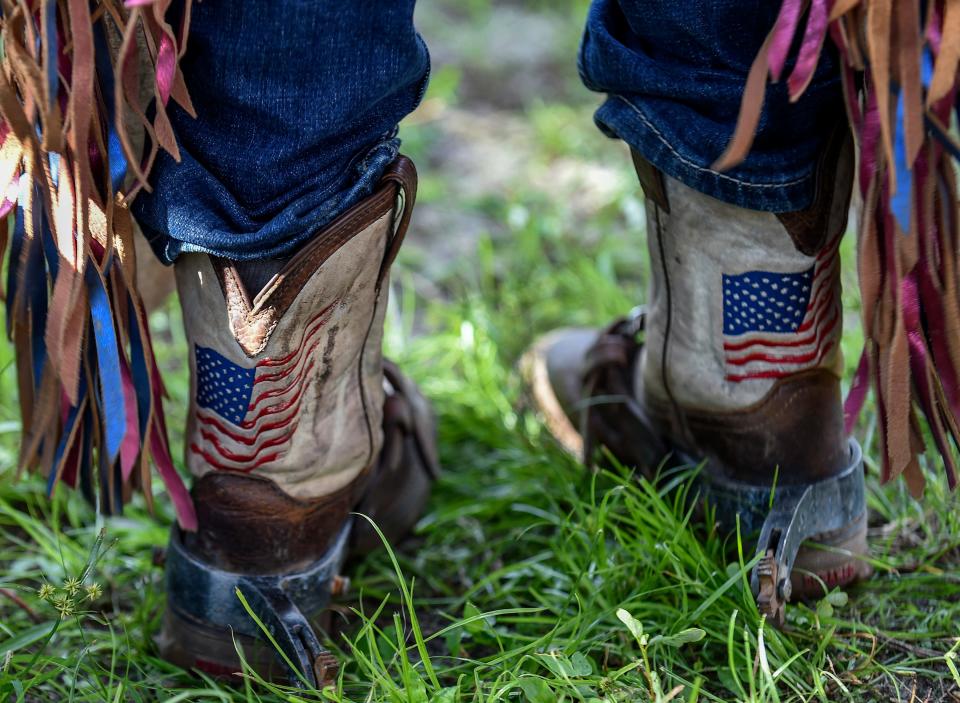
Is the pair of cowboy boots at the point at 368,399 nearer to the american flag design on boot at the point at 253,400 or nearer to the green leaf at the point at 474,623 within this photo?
the american flag design on boot at the point at 253,400

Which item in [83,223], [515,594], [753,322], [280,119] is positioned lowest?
[515,594]

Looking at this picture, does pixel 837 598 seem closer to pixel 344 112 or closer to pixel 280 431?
pixel 280 431

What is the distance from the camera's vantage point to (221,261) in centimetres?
104

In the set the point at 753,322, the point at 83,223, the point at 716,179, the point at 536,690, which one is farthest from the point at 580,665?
the point at 83,223

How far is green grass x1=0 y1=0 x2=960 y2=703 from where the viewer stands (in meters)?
1.06

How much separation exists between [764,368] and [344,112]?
54 cm

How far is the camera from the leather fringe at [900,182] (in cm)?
88

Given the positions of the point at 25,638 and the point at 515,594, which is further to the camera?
the point at 515,594

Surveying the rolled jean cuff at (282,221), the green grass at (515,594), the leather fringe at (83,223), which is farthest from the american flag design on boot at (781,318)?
the leather fringe at (83,223)

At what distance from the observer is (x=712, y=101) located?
41.3 inches

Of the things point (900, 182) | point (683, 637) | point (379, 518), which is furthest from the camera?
point (379, 518)

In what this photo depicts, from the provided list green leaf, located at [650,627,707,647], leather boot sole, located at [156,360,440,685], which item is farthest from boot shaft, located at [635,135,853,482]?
leather boot sole, located at [156,360,440,685]

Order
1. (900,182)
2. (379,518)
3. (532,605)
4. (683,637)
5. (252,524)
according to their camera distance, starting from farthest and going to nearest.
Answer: (379,518)
(532,605)
(252,524)
(683,637)
(900,182)

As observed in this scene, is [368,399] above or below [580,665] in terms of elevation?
above
